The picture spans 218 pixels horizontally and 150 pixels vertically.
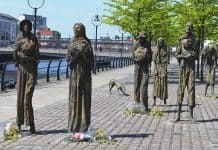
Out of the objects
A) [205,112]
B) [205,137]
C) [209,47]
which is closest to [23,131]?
[205,137]

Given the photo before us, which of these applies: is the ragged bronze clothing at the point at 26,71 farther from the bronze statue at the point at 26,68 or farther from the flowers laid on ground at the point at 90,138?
the flowers laid on ground at the point at 90,138

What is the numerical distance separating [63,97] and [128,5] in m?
11.4

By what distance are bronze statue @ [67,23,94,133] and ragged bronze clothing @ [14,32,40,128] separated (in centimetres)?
100

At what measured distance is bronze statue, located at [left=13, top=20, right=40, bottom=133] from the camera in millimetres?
11273

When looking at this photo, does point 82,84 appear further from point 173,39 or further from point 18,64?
point 173,39

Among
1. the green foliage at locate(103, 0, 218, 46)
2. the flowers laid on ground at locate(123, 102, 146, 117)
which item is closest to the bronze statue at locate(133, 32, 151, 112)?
the flowers laid on ground at locate(123, 102, 146, 117)

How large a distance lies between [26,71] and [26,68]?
0.06m

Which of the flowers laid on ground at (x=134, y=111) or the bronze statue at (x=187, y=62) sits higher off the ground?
the bronze statue at (x=187, y=62)

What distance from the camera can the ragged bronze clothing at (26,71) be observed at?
11.3 meters

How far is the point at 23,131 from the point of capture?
11664 mm

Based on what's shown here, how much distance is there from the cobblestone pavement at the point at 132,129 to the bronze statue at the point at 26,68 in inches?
22.3

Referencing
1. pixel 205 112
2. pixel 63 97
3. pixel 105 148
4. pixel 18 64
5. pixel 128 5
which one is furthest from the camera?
pixel 128 5

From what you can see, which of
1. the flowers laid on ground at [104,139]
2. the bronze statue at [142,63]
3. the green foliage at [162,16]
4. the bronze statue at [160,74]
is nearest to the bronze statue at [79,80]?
the flowers laid on ground at [104,139]

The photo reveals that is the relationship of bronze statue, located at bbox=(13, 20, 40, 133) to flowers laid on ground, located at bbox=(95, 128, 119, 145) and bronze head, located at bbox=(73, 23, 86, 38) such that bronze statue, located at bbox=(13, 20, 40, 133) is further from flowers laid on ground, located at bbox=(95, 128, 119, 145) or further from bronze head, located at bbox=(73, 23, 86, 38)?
flowers laid on ground, located at bbox=(95, 128, 119, 145)
